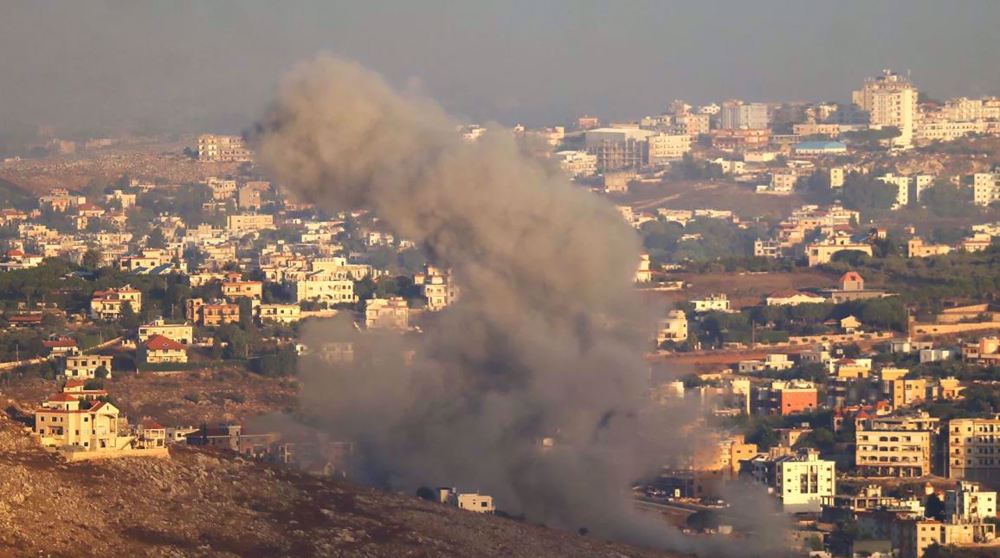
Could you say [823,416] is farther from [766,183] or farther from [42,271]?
[766,183]

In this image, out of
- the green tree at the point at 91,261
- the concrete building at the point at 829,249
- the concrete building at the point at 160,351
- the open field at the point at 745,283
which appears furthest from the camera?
the concrete building at the point at 829,249

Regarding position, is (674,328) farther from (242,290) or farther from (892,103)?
(892,103)

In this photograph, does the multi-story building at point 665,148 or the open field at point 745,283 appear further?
the multi-story building at point 665,148

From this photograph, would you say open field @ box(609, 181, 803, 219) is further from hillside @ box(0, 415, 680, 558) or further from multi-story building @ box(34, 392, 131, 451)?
multi-story building @ box(34, 392, 131, 451)

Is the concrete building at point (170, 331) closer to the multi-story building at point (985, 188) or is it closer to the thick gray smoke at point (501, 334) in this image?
the thick gray smoke at point (501, 334)

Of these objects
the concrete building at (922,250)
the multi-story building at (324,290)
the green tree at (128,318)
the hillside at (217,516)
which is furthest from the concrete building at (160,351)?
the concrete building at (922,250)

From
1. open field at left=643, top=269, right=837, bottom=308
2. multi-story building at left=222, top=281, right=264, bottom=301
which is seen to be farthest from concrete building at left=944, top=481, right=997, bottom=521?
open field at left=643, top=269, right=837, bottom=308
